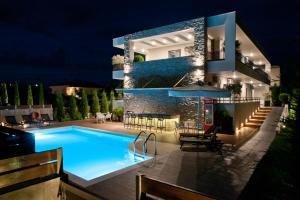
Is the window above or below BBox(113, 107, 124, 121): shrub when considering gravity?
above

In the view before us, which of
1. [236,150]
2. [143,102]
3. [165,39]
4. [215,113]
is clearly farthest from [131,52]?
[236,150]

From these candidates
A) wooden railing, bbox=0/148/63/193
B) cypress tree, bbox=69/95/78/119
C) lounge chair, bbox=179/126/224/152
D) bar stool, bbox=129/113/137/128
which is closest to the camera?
wooden railing, bbox=0/148/63/193

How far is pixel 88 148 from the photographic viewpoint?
15.1 m

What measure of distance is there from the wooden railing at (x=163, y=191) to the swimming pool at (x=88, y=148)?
6.50 m

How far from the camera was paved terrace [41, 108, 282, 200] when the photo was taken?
22.1ft

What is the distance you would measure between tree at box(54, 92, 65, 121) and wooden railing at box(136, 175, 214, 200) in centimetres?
2253

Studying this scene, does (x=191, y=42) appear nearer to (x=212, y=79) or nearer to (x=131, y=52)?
(x=212, y=79)

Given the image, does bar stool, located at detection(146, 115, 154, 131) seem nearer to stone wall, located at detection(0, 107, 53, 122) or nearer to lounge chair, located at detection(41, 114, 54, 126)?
lounge chair, located at detection(41, 114, 54, 126)

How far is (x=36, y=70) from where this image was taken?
91.2 m

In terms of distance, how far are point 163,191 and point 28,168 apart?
12.4ft

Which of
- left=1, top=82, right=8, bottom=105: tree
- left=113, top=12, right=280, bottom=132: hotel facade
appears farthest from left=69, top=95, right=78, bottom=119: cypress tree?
left=1, top=82, right=8, bottom=105: tree

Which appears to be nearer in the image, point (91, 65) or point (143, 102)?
point (143, 102)

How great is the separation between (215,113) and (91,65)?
311 ft

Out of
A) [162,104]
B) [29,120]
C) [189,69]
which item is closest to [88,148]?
[162,104]
